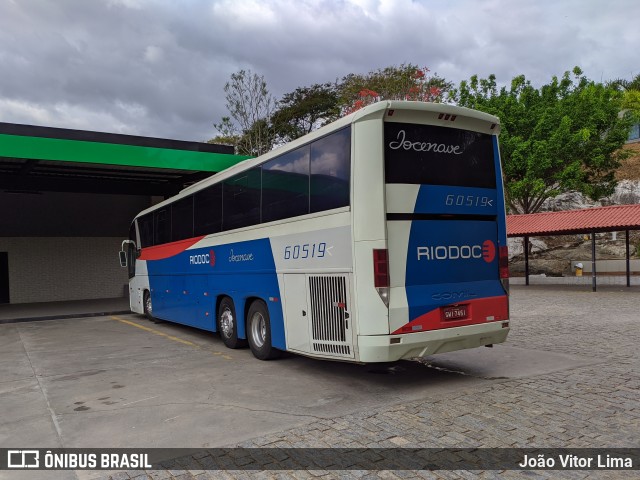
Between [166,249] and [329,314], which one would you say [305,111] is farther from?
[329,314]

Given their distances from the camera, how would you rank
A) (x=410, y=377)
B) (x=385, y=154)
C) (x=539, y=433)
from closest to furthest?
(x=539, y=433), (x=385, y=154), (x=410, y=377)

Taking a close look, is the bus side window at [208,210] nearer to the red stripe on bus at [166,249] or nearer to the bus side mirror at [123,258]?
the red stripe on bus at [166,249]

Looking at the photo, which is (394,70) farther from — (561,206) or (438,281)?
(438,281)

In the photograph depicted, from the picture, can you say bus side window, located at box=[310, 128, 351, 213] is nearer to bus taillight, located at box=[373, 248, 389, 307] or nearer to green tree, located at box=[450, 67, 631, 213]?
bus taillight, located at box=[373, 248, 389, 307]

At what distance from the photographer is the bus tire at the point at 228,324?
9625 mm

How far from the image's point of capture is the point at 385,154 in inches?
251

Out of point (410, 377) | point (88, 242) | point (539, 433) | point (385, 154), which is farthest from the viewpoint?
point (88, 242)

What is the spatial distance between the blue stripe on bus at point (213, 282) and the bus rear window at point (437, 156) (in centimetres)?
267

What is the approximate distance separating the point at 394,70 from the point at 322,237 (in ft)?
90.1

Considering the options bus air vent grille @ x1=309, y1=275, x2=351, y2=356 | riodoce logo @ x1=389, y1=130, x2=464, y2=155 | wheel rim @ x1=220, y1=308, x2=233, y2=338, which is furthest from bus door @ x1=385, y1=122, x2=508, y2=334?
wheel rim @ x1=220, y1=308, x2=233, y2=338

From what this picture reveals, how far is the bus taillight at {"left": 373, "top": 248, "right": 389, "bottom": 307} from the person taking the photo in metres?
6.14

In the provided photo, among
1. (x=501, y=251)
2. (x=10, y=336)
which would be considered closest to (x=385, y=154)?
(x=501, y=251)

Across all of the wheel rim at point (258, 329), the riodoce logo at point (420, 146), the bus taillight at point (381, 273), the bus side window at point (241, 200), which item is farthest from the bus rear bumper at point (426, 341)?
the bus side window at point (241, 200)

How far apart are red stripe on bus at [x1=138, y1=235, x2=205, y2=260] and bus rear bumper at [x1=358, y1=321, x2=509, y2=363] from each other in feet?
18.4
